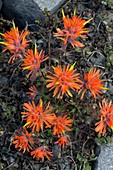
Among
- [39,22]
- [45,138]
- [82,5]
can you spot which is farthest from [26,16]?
[45,138]

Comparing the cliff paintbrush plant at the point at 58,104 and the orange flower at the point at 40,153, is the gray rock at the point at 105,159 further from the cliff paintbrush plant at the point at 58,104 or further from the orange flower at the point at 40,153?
the orange flower at the point at 40,153

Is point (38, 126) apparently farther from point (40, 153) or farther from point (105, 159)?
point (105, 159)

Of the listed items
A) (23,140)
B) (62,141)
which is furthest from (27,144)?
(62,141)

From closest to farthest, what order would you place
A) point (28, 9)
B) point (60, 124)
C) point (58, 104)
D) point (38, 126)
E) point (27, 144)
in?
1. point (38, 126)
2. point (60, 124)
3. point (27, 144)
4. point (58, 104)
5. point (28, 9)

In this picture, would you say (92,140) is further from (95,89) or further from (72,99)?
(95,89)

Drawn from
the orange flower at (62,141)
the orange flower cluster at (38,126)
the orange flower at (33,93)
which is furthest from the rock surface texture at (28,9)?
the orange flower at (62,141)

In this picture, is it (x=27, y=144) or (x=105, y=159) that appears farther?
(x=105, y=159)

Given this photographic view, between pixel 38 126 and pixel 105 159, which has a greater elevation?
pixel 38 126
